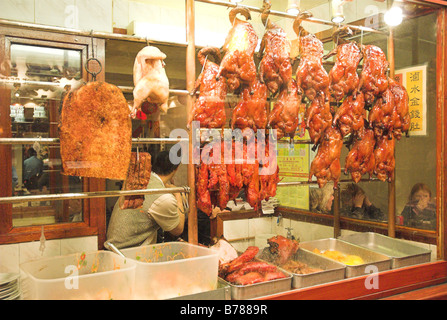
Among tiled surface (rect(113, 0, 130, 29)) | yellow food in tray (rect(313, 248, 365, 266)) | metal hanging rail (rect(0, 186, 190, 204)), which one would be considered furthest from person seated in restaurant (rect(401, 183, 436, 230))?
tiled surface (rect(113, 0, 130, 29))

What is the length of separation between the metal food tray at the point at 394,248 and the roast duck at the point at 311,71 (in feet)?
4.30

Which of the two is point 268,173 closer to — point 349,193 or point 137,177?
point 137,177

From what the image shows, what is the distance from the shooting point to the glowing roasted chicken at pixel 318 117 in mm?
2793

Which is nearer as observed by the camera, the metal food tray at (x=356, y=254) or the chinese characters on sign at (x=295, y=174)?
the metal food tray at (x=356, y=254)

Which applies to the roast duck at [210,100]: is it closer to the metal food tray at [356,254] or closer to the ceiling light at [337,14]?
the metal food tray at [356,254]

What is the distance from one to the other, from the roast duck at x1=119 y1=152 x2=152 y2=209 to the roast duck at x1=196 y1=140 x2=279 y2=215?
13.2 inches

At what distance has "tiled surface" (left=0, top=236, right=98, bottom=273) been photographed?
2.20m

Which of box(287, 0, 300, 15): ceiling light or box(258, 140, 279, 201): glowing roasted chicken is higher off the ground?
box(287, 0, 300, 15): ceiling light

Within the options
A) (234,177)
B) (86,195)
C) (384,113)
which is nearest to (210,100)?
(234,177)

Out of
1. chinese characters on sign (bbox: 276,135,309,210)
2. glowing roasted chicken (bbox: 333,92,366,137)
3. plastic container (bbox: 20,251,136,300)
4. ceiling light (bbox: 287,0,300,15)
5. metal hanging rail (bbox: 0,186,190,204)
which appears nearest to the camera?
plastic container (bbox: 20,251,136,300)

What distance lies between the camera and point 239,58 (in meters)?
2.42

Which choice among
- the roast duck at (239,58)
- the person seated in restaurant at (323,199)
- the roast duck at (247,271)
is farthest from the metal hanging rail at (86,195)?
the person seated in restaurant at (323,199)

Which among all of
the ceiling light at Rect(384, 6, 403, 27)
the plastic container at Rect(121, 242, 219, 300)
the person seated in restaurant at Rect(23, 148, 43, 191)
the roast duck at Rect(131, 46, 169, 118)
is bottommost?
the plastic container at Rect(121, 242, 219, 300)

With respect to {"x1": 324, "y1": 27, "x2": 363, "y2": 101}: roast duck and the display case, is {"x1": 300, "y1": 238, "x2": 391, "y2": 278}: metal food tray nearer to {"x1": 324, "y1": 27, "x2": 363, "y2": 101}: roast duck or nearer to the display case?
the display case
